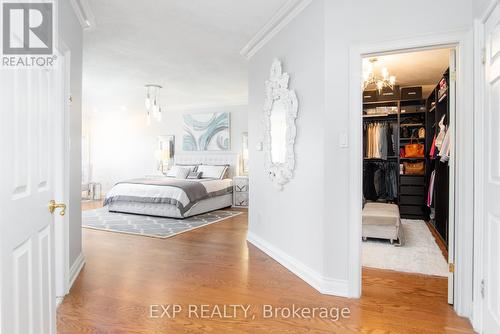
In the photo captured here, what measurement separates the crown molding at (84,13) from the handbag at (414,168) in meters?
5.48

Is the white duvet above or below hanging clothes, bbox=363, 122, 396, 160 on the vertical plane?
below

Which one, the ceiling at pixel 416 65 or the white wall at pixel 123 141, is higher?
the ceiling at pixel 416 65

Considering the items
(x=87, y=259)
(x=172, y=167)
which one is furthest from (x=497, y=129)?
(x=172, y=167)

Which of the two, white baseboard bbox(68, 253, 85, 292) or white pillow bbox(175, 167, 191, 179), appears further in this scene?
white pillow bbox(175, 167, 191, 179)

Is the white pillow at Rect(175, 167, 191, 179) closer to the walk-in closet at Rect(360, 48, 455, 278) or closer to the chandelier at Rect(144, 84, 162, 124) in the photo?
the chandelier at Rect(144, 84, 162, 124)

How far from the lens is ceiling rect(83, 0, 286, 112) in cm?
315

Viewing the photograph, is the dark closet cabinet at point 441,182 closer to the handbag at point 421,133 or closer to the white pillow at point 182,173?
the handbag at point 421,133

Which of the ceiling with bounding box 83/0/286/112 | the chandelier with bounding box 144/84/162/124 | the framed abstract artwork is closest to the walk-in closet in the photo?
the ceiling with bounding box 83/0/286/112

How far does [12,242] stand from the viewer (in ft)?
3.92

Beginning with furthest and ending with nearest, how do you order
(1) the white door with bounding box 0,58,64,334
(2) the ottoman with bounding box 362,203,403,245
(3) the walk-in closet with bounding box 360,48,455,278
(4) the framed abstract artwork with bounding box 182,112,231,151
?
(4) the framed abstract artwork with bounding box 182,112,231,151 → (3) the walk-in closet with bounding box 360,48,455,278 → (2) the ottoman with bounding box 362,203,403,245 → (1) the white door with bounding box 0,58,64,334

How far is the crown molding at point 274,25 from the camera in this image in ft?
9.85

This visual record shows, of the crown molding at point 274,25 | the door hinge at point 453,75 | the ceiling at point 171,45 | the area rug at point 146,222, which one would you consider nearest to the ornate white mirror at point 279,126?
the crown molding at point 274,25

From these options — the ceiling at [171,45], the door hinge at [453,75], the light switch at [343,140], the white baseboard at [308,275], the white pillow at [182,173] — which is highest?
the ceiling at [171,45]

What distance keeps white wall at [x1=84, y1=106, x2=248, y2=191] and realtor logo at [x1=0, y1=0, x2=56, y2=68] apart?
7030mm
